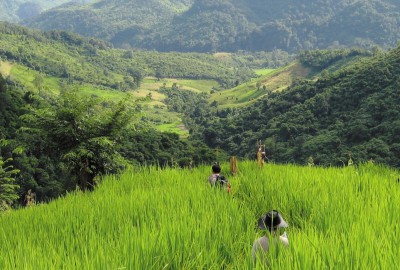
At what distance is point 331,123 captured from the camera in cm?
9012

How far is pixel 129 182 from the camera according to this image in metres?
10.7

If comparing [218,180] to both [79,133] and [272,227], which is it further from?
[79,133]

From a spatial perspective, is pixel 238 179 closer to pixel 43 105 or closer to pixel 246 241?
pixel 246 241

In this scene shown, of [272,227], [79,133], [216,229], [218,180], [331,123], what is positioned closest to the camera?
[272,227]

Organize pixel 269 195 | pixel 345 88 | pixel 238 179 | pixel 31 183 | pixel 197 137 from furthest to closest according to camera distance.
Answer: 1. pixel 197 137
2. pixel 345 88
3. pixel 31 183
4. pixel 238 179
5. pixel 269 195

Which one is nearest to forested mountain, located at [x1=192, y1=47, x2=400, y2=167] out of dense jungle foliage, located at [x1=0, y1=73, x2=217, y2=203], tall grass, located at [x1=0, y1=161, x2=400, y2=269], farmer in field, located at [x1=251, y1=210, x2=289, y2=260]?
dense jungle foliage, located at [x1=0, y1=73, x2=217, y2=203]

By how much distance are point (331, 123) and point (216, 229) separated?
90.4m

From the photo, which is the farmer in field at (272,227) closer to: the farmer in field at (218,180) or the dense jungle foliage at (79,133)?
the farmer in field at (218,180)

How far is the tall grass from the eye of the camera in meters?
3.93

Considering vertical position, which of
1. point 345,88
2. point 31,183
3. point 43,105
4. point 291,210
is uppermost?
point 345,88

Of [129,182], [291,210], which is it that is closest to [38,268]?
[291,210]

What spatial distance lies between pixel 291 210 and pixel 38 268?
14.4 ft

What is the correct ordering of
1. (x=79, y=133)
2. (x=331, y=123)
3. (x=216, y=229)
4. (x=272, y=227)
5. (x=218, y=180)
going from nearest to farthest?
(x=272, y=227)
(x=216, y=229)
(x=218, y=180)
(x=79, y=133)
(x=331, y=123)

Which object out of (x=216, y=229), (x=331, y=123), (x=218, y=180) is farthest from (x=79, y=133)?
(x=331, y=123)
